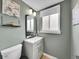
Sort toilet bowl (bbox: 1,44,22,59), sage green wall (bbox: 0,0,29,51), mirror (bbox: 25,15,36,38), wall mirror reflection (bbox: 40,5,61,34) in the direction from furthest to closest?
mirror (bbox: 25,15,36,38) → wall mirror reflection (bbox: 40,5,61,34) → sage green wall (bbox: 0,0,29,51) → toilet bowl (bbox: 1,44,22,59)

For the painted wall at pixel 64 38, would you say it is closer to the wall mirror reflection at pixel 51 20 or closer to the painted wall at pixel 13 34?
the wall mirror reflection at pixel 51 20

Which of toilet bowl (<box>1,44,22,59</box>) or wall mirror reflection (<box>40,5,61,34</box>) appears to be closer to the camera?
toilet bowl (<box>1,44,22,59</box>)

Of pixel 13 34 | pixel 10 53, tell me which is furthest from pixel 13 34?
pixel 10 53

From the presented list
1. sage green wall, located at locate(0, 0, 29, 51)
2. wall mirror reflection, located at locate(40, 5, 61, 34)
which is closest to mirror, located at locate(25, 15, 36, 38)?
sage green wall, located at locate(0, 0, 29, 51)

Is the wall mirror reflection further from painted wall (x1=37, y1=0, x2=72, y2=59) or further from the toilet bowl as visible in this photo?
the toilet bowl

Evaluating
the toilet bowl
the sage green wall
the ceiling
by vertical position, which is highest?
the ceiling

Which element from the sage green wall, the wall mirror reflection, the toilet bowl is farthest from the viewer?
the wall mirror reflection

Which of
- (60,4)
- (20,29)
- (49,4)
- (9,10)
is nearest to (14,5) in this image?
(9,10)

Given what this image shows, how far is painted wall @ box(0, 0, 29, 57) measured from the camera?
6.71 feet

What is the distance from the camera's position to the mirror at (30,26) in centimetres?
299

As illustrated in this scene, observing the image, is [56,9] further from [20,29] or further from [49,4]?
[20,29]

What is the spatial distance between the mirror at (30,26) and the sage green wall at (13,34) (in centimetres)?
19

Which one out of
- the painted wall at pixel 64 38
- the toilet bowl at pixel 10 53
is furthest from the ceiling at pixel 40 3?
the toilet bowl at pixel 10 53

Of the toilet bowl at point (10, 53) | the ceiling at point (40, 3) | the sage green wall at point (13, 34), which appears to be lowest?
the toilet bowl at point (10, 53)
